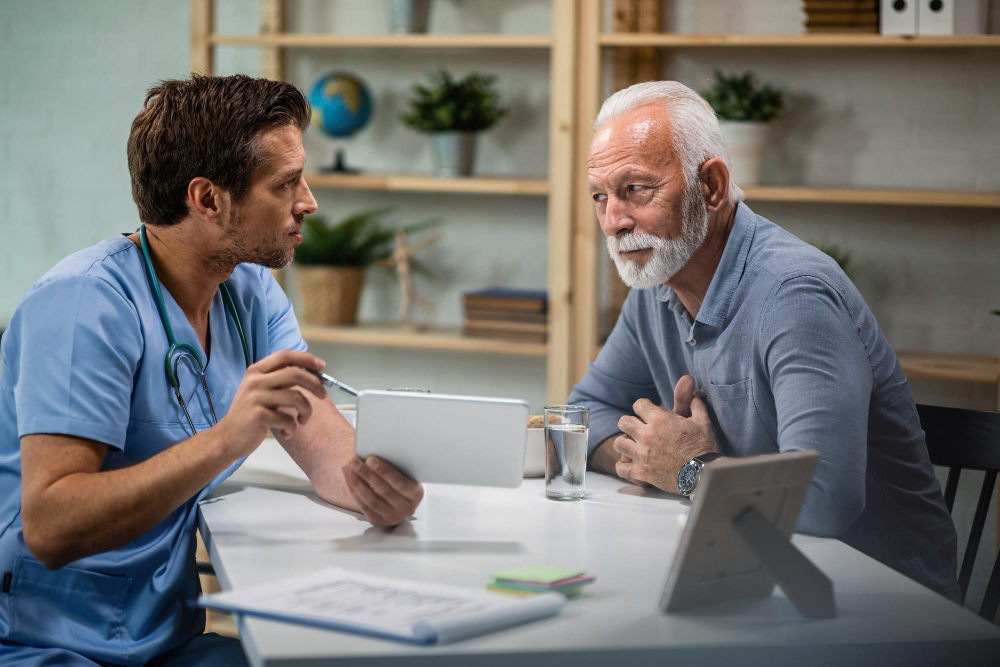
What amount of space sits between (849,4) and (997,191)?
2.40 feet

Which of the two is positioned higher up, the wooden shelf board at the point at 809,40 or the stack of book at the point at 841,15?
the stack of book at the point at 841,15

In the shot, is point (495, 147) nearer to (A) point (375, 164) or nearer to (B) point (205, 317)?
(A) point (375, 164)

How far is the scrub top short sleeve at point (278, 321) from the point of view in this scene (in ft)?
5.61

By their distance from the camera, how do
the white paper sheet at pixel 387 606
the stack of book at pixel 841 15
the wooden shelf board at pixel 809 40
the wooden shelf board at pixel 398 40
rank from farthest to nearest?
the wooden shelf board at pixel 398 40 < the stack of book at pixel 841 15 < the wooden shelf board at pixel 809 40 < the white paper sheet at pixel 387 606

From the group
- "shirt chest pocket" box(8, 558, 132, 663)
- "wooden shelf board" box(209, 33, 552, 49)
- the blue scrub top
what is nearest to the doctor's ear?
the blue scrub top

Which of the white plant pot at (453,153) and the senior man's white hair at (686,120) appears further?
the white plant pot at (453,153)

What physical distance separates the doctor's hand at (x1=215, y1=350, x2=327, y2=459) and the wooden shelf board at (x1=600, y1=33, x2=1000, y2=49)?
1967mm

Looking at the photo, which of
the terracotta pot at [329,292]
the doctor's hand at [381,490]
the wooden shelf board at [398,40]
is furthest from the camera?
the terracotta pot at [329,292]

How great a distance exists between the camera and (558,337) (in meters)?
3.03

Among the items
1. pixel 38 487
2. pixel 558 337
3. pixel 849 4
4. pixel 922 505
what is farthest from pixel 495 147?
pixel 38 487

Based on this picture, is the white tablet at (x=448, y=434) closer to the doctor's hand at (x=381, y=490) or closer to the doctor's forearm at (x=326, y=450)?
the doctor's hand at (x=381, y=490)

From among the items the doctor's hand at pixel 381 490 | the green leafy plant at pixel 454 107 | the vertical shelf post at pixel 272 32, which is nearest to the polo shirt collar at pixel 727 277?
the doctor's hand at pixel 381 490

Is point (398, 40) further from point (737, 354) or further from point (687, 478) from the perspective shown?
point (687, 478)

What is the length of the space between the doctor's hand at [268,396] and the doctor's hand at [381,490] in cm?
12
